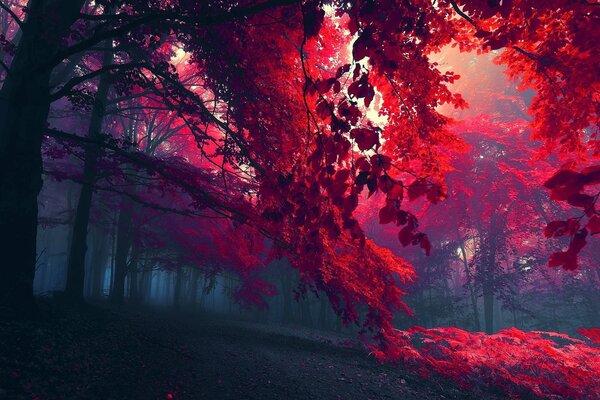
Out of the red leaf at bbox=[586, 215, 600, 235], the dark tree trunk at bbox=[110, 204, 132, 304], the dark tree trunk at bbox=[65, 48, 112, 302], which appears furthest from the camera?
the dark tree trunk at bbox=[110, 204, 132, 304]

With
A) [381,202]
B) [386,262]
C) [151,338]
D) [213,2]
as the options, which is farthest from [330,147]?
[381,202]

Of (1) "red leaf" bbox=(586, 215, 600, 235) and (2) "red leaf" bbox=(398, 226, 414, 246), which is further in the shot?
(2) "red leaf" bbox=(398, 226, 414, 246)

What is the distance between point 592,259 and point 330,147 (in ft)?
70.5

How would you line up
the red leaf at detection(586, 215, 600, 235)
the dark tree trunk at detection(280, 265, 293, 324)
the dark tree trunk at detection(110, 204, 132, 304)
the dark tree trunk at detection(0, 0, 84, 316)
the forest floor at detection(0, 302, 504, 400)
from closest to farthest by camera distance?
the red leaf at detection(586, 215, 600, 235)
the forest floor at detection(0, 302, 504, 400)
the dark tree trunk at detection(0, 0, 84, 316)
the dark tree trunk at detection(110, 204, 132, 304)
the dark tree trunk at detection(280, 265, 293, 324)

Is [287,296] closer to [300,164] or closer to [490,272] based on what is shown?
[490,272]

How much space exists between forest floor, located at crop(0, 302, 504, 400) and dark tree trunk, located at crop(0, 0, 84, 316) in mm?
670

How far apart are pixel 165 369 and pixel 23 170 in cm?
392

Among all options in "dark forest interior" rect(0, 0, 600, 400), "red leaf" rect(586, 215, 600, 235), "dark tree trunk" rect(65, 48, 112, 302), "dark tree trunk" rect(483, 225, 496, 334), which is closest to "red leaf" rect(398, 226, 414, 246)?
"dark forest interior" rect(0, 0, 600, 400)

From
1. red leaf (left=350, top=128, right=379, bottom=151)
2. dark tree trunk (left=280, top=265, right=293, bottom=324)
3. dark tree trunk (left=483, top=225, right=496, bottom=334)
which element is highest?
red leaf (left=350, top=128, right=379, bottom=151)

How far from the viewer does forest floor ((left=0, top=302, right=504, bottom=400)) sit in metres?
4.01

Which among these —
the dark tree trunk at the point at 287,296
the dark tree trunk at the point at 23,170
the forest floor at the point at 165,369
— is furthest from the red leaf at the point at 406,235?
the dark tree trunk at the point at 287,296

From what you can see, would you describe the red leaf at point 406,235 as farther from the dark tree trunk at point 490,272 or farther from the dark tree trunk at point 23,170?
the dark tree trunk at point 490,272

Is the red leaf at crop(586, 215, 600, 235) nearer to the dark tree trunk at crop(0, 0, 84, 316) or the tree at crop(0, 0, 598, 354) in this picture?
the tree at crop(0, 0, 598, 354)

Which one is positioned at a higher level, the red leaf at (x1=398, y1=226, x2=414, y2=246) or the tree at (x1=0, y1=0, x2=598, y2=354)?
the tree at (x1=0, y1=0, x2=598, y2=354)
